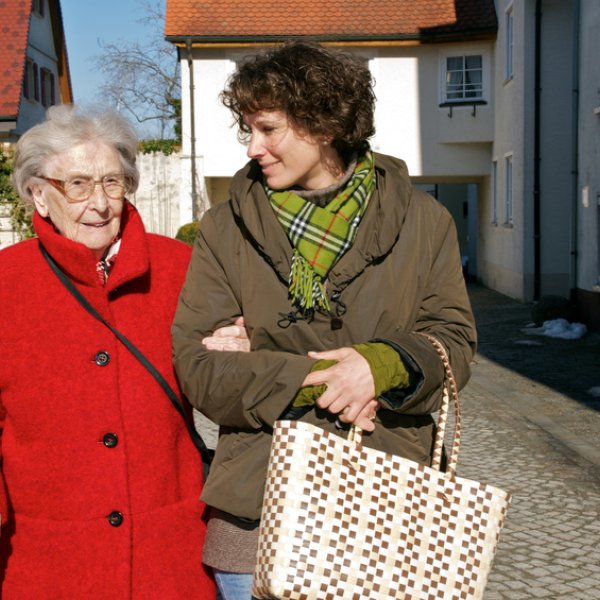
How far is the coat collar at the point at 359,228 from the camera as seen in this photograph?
252 centimetres

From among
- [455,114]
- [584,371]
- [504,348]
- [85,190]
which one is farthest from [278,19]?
[85,190]

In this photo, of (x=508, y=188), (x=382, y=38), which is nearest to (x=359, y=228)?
(x=508, y=188)

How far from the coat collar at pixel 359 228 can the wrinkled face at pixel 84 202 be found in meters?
0.45

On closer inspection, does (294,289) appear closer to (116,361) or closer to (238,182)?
(238,182)

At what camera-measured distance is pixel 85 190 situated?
287cm

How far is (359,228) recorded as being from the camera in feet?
8.39

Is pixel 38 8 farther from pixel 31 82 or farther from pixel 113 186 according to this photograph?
pixel 113 186

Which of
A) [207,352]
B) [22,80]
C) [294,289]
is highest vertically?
[22,80]

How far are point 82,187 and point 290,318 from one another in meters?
0.78

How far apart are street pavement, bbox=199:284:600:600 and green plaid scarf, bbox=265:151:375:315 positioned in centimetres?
271

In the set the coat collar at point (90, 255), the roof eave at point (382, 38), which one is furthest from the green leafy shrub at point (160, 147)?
the coat collar at point (90, 255)

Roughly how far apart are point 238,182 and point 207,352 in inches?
18.0

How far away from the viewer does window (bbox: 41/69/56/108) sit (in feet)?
105

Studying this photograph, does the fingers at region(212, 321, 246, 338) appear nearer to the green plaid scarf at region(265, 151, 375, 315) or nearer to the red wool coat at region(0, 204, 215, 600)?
the green plaid scarf at region(265, 151, 375, 315)
